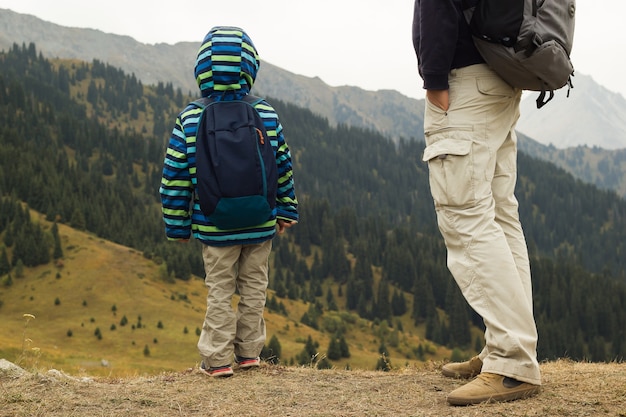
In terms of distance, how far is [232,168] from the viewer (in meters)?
6.27

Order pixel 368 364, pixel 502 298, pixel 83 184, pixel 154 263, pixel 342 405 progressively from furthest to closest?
pixel 83 184, pixel 154 263, pixel 368 364, pixel 342 405, pixel 502 298

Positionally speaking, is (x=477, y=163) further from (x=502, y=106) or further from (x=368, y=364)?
(x=368, y=364)

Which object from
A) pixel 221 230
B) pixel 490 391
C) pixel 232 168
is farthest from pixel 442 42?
pixel 221 230

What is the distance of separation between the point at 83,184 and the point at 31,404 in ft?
476

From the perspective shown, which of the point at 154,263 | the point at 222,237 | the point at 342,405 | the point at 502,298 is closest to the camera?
the point at 502,298

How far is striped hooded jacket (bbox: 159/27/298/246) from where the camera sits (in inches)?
253

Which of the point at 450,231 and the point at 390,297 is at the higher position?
the point at 450,231

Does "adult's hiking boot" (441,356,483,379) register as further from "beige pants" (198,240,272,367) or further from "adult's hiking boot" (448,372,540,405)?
"beige pants" (198,240,272,367)

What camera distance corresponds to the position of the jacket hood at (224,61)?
6.51 metres

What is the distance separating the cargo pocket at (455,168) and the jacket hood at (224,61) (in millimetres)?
2747

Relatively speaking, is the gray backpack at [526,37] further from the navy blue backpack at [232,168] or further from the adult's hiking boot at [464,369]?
the adult's hiking boot at [464,369]

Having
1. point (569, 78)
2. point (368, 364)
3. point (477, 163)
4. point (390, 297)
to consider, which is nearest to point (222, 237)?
point (477, 163)

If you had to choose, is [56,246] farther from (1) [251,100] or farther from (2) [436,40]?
(2) [436,40]

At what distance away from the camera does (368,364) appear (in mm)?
91188
